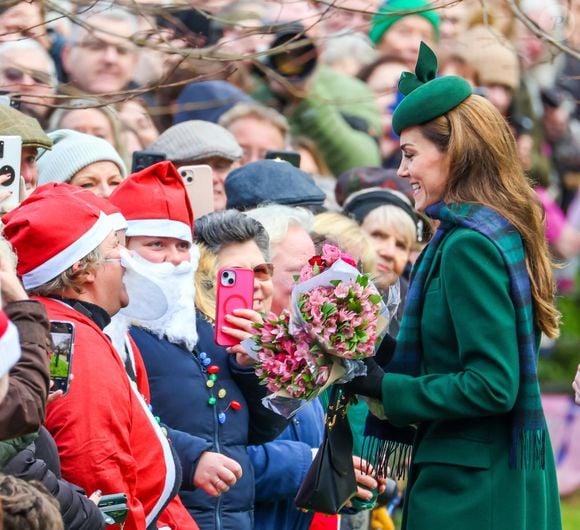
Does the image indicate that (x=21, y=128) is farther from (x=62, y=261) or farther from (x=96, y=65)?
(x=96, y=65)

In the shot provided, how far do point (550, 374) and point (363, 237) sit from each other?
250 inches

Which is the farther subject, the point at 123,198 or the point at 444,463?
the point at 123,198

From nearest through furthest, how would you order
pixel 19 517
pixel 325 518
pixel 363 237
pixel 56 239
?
pixel 19 517 → pixel 56 239 → pixel 325 518 → pixel 363 237

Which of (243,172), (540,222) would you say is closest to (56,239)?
(540,222)

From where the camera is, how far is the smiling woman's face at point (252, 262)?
19.6 feet

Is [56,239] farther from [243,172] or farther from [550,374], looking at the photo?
[550,374]

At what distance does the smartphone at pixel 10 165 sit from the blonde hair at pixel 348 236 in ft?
6.38

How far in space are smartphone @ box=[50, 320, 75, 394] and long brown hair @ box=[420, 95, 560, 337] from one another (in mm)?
1409

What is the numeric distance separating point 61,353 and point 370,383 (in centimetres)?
113

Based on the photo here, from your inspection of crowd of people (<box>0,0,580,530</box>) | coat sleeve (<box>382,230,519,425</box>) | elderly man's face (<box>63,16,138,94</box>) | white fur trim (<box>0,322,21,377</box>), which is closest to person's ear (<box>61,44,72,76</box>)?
elderly man's face (<box>63,16,138,94</box>)

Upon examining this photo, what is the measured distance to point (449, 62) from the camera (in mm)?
11508

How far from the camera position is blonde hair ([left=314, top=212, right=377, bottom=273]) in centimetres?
698

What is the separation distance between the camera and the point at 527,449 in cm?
490

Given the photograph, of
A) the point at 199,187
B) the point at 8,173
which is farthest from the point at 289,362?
the point at 199,187
